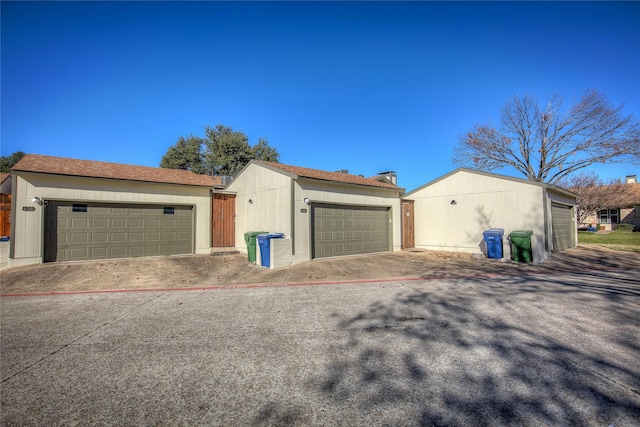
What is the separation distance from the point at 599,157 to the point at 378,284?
73.2ft

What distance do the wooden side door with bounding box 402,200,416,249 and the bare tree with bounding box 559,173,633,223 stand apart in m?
20.1

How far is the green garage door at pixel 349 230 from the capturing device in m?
11.2

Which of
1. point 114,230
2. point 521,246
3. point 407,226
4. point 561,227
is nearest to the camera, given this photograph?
point 114,230

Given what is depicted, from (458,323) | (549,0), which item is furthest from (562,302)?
(549,0)

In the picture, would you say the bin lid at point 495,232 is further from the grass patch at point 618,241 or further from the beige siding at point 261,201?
the beige siding at point 261,201

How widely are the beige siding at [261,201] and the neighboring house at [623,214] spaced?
3382cm

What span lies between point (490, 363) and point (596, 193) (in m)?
31.8

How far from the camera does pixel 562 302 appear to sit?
5.45 meters

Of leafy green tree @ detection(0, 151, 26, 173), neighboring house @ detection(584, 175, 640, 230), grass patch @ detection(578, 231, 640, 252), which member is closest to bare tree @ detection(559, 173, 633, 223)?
neighboring house @ detection(584, 175, 640, 230)

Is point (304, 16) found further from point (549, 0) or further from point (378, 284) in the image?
point (378, 284)

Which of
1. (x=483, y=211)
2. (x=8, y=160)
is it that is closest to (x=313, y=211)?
(x=483, y=211)

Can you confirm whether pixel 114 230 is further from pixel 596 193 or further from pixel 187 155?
pixel 596 193

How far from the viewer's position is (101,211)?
10461 millimetres

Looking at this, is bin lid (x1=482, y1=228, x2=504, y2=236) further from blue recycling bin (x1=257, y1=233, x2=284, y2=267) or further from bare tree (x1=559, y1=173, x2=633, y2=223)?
bare tree (x1=559, y1=173, x2=633, y2=223)
